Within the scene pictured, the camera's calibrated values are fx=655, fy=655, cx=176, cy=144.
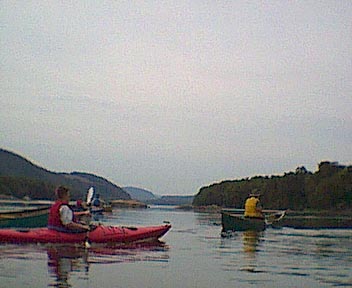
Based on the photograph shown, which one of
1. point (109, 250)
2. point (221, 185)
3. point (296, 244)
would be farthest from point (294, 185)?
point (109, 250)

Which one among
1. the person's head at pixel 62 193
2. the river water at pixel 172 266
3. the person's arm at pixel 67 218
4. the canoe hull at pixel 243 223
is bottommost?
the river water at pixel 172 266

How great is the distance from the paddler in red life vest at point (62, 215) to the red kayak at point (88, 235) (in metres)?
0.20

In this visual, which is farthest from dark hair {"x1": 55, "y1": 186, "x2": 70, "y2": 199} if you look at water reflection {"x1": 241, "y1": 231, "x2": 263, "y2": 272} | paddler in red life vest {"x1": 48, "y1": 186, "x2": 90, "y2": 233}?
water reflection {"x1": 241, "y1": 231, "x2": 263, "y2": 272}

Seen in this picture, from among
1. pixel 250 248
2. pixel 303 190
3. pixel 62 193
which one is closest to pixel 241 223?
pixel 250 248

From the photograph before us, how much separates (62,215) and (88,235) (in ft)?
7.43

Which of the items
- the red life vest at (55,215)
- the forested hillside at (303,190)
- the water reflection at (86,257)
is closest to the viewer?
the water reflection at (86,257)

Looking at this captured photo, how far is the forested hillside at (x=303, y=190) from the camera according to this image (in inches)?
4808

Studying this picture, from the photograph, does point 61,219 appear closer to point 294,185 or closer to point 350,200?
point 350,200

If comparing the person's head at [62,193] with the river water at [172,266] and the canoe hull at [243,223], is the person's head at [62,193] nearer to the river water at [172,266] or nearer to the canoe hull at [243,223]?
the river water at [172,266]

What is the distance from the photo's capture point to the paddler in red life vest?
19109 millimetres

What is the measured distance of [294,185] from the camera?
5379 inches

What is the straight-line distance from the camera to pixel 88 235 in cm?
2198

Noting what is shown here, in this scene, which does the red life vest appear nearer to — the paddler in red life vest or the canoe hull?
the paddler in red life vest

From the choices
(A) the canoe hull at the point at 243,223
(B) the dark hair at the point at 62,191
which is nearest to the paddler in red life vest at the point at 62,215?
(B) the dark hair at the point at 62,191
